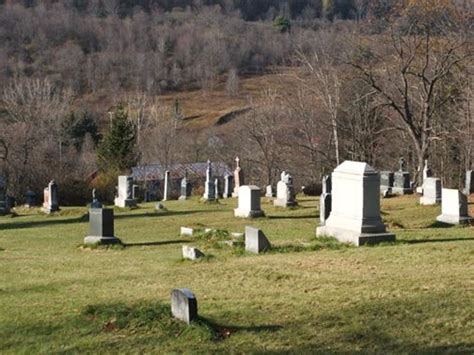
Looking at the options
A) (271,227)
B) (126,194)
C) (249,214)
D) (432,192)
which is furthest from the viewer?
(126,194)

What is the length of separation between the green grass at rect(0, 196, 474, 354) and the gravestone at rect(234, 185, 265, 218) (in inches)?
198

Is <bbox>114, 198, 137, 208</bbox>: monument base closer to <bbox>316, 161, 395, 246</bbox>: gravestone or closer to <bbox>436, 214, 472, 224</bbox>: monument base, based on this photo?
<bbox>436, 214, 472, 224</bbox>: monument base

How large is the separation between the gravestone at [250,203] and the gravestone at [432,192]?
495 centimetres

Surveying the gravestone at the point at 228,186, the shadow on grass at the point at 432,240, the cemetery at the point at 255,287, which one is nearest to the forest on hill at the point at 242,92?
the gravestone at the point at 228,186

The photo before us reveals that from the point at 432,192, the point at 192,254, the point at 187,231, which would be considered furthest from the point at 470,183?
the point at 192,254

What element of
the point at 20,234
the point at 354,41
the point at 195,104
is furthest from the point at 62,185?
the point at 195,104

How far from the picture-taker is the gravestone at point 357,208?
14.7m

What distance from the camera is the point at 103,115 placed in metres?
103

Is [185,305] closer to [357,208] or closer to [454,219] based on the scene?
[357,208]

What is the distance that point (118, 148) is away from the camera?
50844 mm

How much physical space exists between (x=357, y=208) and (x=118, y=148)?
37509 mm

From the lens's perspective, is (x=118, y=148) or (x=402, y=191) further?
(x=118, y=148)

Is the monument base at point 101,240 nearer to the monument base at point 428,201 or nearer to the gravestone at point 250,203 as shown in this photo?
the gravestone at point 250,203

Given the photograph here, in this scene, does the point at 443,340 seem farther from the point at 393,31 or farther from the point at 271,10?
the point at 271,10
